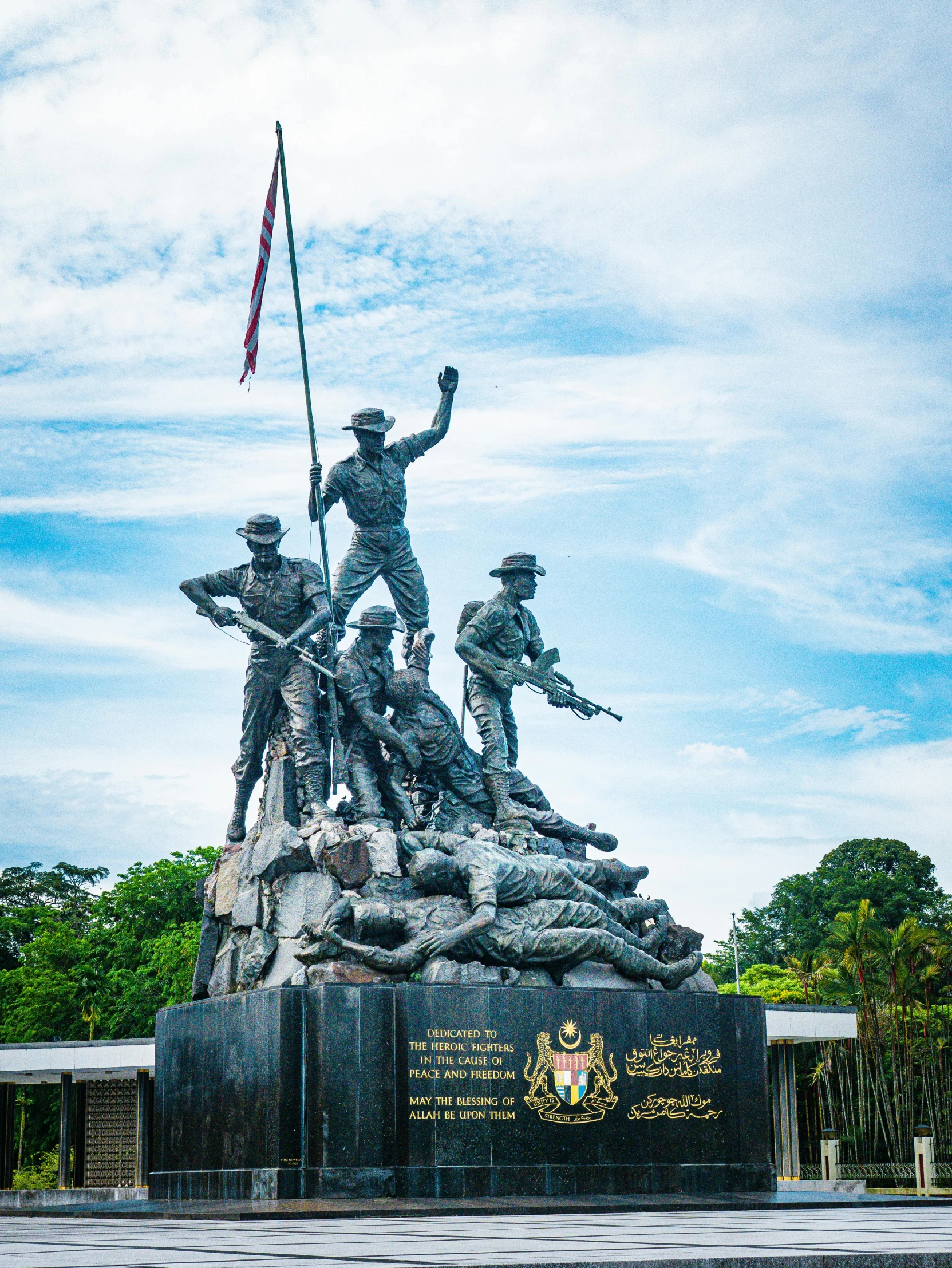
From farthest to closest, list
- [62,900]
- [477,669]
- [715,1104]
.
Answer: [62,900] → [477,669] → [715,1104]

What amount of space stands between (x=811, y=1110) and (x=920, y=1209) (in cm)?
3347

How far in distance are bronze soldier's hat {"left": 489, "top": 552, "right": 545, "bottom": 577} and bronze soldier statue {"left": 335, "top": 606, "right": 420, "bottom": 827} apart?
142cm

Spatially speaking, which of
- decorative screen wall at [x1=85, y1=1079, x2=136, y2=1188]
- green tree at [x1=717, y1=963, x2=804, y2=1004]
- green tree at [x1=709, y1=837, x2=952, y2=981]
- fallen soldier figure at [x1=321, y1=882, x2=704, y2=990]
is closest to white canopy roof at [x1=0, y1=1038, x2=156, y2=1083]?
decorative screen wall at [x1=85, y1=1079, x2=136, y2=1188]

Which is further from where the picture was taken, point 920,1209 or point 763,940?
point 763,940

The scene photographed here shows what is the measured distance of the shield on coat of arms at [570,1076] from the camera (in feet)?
39.9

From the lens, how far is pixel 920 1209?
11.0m

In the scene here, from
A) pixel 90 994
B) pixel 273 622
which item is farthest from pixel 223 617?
pixel 90 994

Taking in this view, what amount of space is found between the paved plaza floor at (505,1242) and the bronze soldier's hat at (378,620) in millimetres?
5970

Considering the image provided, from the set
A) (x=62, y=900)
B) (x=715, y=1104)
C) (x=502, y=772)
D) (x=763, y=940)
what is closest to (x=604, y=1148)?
(x=715, y=1104)

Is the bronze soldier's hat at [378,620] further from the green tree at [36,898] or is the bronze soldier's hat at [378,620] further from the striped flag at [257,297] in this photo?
the green tree at [36,898]

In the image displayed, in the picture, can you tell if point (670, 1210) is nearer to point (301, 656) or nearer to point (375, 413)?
point (301, 656)

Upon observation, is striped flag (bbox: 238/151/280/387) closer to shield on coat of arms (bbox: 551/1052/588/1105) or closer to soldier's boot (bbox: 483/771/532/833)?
soldier's boot (bbox: 483/771/532/833)

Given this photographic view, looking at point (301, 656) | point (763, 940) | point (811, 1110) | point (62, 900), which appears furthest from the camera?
point (763, 940)

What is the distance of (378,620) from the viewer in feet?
47.6
